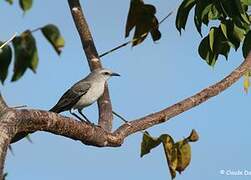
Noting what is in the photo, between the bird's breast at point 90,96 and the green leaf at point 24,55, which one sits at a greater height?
the green leaf at point 24,55

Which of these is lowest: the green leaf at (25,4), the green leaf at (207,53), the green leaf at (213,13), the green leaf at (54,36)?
the green leaf at (207,53)

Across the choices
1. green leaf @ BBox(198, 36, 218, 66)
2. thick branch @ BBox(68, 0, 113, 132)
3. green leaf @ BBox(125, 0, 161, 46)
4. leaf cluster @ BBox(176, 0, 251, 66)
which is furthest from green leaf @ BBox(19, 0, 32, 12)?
green leaf @ BBox(198, 36, 218, 66)

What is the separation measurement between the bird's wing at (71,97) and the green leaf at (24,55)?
19.8ft

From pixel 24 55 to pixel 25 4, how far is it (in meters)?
0.24

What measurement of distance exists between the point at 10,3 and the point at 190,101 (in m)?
2.29

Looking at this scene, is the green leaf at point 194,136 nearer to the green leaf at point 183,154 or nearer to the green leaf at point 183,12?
the green leaf at point 183,154

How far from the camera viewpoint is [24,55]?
11.0ft

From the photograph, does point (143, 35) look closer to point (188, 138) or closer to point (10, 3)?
point (188, 138)

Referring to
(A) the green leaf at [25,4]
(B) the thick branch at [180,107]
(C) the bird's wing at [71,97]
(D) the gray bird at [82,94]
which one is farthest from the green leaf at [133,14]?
(C) the bird's wing at [71,97]

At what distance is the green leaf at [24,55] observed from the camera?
328 centimetres

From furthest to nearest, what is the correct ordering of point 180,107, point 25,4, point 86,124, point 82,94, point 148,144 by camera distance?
point 82,94
point 180,107
point 86,124
point 148,144
point 25,4

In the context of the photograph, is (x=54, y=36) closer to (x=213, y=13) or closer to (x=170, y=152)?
(x=170, y=152)

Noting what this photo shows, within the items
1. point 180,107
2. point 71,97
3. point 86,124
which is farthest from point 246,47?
point 71,97

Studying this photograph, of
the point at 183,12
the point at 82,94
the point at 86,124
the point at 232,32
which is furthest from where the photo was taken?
the point at 82,94
